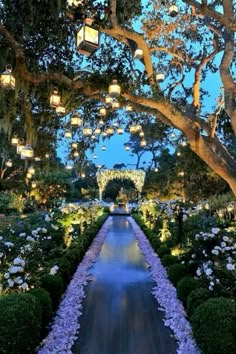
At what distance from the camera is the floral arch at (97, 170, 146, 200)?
25.4 meters

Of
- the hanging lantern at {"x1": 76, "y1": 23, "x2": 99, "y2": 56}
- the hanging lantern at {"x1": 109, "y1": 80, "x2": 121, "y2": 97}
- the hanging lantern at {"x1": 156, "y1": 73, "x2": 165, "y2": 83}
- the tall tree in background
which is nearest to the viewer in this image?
the hanging lantern at {"x1": 76, "y1": 23, "x2": 99, "y2": 56}

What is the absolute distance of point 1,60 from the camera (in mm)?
4914

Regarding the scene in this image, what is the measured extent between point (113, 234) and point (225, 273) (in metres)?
9.40

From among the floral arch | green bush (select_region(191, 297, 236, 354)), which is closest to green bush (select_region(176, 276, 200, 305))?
green bush (select_region(191, 297, 236, 354))

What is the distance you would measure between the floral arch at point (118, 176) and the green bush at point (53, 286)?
20580 millimetres

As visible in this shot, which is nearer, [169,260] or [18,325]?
[18,325]

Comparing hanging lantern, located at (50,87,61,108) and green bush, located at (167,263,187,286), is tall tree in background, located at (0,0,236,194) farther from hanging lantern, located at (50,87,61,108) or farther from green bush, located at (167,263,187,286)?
green bush, located at (167,263,187,286)

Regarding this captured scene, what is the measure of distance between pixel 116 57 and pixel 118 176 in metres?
19.5

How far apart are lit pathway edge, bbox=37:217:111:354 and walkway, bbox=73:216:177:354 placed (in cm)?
8

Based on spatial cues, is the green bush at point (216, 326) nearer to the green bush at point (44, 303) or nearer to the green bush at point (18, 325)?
the green bush at point (18, 325)

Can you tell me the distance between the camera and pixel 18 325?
2996 millimetres

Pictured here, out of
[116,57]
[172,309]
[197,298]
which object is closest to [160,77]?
[116,57]

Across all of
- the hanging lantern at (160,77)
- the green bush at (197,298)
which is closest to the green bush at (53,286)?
the green bush at (197,298)

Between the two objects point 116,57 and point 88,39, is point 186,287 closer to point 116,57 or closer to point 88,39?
point 88,39
